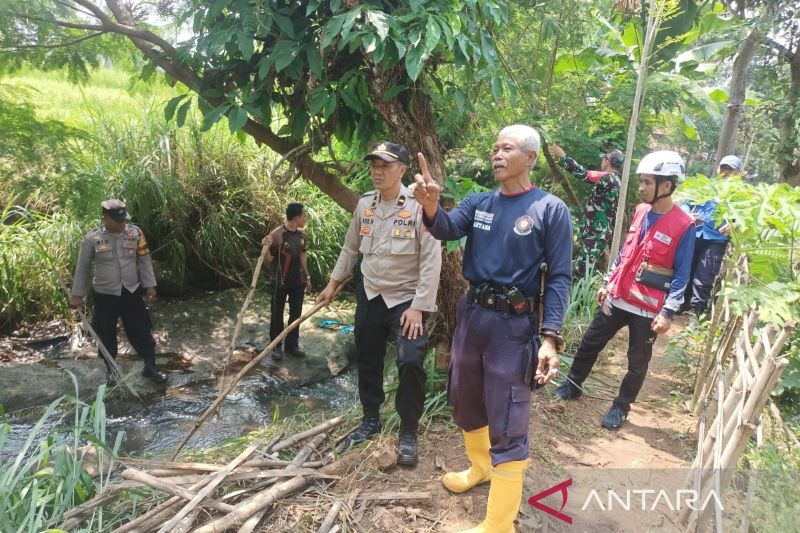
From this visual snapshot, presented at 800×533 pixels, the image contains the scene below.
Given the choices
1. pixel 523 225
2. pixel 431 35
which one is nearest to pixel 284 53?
pixel 431 35

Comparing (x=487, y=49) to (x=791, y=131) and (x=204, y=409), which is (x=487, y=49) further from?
(x=791, y=131)

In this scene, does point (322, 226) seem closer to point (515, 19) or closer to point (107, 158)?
point (107, 158)

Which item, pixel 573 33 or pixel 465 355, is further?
pixel 573 33

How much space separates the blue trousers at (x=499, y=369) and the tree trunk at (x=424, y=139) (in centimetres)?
116

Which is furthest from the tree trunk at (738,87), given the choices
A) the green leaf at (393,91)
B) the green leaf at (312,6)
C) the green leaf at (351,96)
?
the green leaf at (312,6)

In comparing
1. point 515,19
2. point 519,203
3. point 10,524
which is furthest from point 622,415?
point 515,19

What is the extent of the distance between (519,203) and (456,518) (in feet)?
5.20

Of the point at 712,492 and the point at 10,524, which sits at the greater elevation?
the point at 712,492

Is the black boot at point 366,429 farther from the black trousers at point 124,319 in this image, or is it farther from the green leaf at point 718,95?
the green leaf at point 718,95

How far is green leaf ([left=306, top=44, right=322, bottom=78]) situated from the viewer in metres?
3.19

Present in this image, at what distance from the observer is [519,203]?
236 cm

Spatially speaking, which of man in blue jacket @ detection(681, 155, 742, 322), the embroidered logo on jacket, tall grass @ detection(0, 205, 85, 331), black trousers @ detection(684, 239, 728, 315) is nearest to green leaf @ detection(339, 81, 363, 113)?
the embroidered logo on jacket

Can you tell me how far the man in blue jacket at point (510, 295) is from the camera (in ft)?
7.43

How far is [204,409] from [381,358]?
2597 mm
